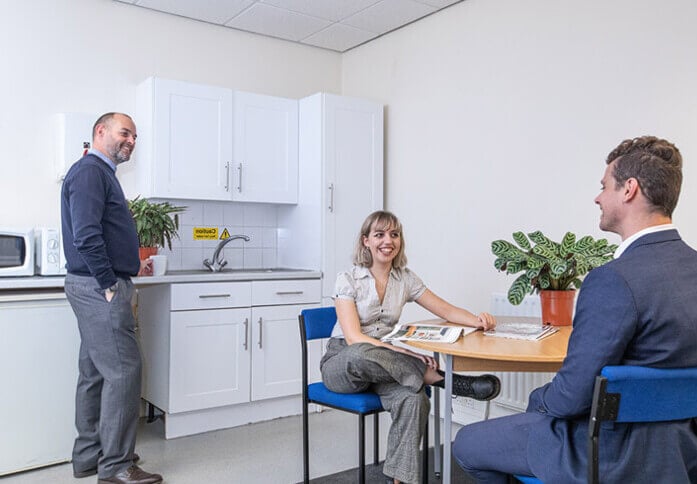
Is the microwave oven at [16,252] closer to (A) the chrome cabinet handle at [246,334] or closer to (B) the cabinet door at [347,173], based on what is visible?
(A) the chrome cabinet handle at [246,334]

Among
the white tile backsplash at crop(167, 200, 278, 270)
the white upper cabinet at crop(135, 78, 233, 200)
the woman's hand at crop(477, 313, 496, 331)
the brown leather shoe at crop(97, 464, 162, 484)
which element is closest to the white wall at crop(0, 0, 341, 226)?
the white upper cabinet at crop(135, 78, 233, 200)

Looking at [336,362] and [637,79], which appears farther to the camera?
[637,79]

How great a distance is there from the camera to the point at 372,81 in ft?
15.2

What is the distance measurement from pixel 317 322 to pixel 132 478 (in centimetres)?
109

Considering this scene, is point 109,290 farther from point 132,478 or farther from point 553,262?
point 553,262

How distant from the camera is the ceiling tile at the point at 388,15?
397 cm

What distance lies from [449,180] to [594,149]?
3.37 feet

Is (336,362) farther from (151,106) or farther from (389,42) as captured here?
(389,42)

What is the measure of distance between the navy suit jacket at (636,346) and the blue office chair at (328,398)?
0.98 m

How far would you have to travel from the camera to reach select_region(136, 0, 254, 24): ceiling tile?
393 centimetres

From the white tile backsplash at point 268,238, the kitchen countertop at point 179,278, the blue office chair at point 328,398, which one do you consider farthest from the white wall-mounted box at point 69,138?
the blue office chair at point 328,398

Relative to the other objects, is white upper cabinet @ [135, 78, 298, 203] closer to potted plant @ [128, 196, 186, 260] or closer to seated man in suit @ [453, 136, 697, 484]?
potted plant @ [128, 196, 186, 260]

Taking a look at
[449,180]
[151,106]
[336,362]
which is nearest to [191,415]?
[336,362]

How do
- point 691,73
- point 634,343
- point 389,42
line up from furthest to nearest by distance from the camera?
point 389,42
point 691,73
point 634,343
